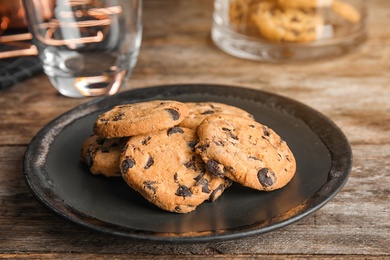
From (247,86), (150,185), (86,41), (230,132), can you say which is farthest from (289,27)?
(150,185)

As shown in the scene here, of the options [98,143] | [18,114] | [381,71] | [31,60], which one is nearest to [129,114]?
[98,143]

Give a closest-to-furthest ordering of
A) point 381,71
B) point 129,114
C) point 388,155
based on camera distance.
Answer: point 129,114
point 388,155
point 381,71

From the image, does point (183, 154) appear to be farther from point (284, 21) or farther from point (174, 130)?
point (284, 21)

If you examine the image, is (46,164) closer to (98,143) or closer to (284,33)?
(98,143)

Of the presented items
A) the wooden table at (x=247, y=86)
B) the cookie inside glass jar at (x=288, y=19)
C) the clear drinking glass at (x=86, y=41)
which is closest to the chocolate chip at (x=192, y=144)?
the wooden table at (x=247, y=86)

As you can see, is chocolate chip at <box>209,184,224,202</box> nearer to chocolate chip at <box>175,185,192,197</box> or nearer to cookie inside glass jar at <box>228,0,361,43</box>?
chocolate chip at <box>175,185,192,197</box>
